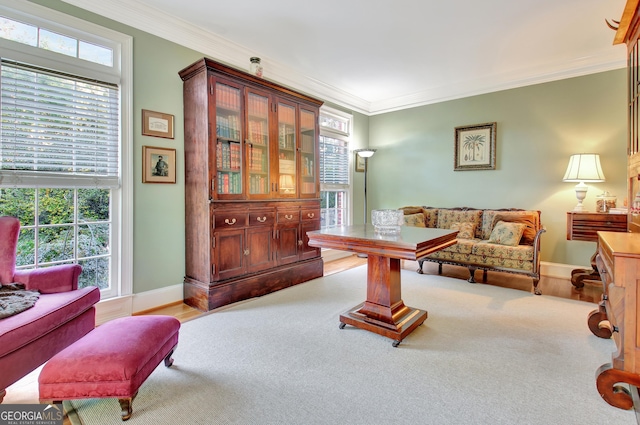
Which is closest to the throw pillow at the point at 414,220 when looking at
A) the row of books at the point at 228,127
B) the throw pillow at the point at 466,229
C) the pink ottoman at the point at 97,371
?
the throw pillow at the point at 466,229

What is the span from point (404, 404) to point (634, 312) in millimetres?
1235

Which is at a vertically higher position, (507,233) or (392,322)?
(507,233)

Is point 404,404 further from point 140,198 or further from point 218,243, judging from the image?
point 140,198

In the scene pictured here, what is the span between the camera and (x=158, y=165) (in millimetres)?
2977

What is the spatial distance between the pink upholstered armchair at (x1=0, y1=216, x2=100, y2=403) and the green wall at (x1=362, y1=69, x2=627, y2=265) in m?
4.79

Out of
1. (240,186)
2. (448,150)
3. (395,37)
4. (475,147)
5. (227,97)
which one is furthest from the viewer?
(448,150)

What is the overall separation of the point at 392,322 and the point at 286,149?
233 centimetres

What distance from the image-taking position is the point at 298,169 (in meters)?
3.86

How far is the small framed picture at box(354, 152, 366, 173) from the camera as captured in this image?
18.6 ft

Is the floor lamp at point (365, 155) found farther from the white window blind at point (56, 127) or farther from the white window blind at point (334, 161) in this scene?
the white window blind at point (56, 127)

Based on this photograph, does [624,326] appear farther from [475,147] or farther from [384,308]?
[475,147]

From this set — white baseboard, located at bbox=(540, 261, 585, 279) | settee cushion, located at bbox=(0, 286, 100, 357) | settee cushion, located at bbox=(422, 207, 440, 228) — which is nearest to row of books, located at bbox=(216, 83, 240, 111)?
settee cushion, located at bbox=(0, 286, 100, 357)

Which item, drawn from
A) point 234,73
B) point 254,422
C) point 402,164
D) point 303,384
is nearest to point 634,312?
point 303,384

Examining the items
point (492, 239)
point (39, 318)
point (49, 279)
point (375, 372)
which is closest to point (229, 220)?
point (49, 279)
